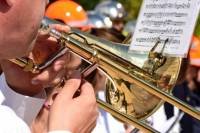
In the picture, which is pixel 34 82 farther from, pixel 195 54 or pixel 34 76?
pixel 195 54

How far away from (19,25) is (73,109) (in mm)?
409

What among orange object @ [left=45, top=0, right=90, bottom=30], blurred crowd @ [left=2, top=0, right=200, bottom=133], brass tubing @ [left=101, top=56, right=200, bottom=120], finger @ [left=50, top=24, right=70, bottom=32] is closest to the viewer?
finger @ [left=50, top=24, right=70, bottom=32]

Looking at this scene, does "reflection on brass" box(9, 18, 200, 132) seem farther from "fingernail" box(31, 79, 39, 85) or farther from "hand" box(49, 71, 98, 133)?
"hand" box(49, 71, 98, 133)

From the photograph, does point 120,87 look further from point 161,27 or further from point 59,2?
point 59,2

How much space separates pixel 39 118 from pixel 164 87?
2.09ft

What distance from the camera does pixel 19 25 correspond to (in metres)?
1.61

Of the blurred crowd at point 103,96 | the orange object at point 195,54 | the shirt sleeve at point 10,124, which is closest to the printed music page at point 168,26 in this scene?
the shirt sleeve at point 10,124

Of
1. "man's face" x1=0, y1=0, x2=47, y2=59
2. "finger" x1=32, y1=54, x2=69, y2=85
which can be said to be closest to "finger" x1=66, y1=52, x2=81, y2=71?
"finger" x1=32, y1=54, x2=69, y2=85

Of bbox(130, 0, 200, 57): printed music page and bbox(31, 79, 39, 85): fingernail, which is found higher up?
bbox(130, 0, 200, 57): printed music page

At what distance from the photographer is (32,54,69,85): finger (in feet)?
7.61

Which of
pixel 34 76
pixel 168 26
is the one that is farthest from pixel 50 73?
pixel 168 26

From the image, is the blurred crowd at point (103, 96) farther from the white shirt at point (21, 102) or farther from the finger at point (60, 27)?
the finger at point (60, 27)

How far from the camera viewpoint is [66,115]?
6.16 ft

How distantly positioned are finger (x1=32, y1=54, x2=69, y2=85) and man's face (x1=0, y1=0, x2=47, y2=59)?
0.62m
